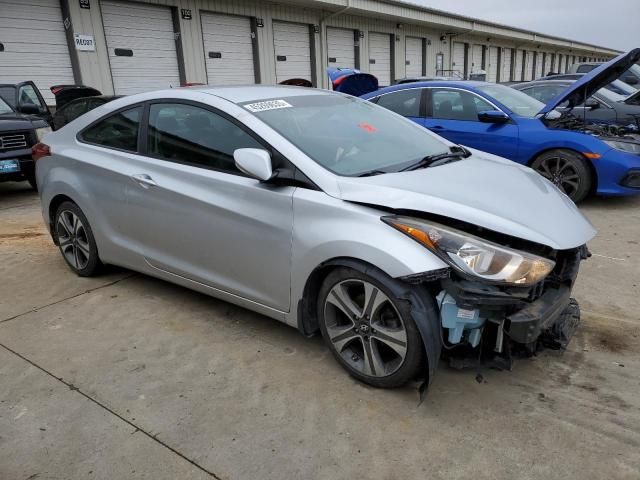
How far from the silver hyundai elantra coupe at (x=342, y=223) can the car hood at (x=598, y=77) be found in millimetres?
2810

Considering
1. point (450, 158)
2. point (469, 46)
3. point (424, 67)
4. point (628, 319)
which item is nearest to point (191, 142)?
point (450, 158)

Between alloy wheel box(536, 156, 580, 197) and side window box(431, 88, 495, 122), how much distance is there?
3.22 ft

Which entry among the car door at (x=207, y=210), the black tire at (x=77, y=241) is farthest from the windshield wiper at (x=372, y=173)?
the black tire at (x=77, y=241)

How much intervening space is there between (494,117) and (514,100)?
816 millimetres

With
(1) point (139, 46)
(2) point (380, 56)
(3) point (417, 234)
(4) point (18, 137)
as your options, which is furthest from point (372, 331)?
(2) point (380, 56)

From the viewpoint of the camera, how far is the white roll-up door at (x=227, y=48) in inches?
607

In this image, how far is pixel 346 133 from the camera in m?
3.12

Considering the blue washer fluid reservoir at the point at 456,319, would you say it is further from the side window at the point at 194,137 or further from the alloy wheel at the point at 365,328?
the side window at the point at 194,137

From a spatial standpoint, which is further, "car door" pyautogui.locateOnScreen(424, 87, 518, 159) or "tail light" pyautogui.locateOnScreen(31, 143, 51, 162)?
"car door" pyautogui.locateOnScreen(424, 87, 518, 159)

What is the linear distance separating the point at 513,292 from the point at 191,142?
210cm

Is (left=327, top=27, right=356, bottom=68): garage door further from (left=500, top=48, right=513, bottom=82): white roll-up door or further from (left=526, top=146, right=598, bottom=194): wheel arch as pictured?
(left=500, top=48, right=513, bottom=82): white roll-up door

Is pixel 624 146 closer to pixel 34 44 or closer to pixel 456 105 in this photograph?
pixel 456 105

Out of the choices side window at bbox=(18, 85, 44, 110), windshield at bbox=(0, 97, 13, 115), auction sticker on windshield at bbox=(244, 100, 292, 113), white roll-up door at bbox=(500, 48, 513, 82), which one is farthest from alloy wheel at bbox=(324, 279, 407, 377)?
white roll-up door at bbox=(500, 48, 513, 82)

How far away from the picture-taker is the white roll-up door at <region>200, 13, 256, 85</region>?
15414mm
